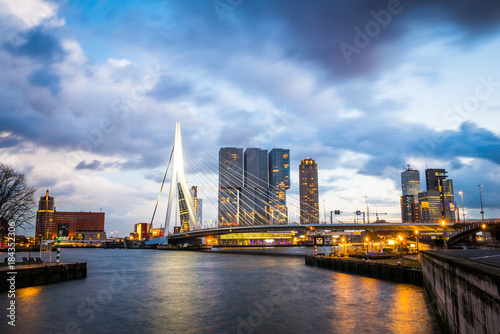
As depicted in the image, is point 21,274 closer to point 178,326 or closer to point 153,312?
point 153,312

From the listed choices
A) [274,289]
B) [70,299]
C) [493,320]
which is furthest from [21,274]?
[493,320]

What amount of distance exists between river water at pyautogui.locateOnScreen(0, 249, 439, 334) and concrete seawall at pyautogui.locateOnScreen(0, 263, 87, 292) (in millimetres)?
843

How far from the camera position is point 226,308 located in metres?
26.1

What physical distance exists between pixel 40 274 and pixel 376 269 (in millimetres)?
33641

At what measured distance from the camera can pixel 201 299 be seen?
99.2 feet

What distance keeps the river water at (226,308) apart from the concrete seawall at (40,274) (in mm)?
843

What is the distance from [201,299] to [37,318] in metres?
12.0

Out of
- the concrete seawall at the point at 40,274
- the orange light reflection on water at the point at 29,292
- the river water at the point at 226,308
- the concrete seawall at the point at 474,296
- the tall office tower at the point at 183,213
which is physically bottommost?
the river water at the point at 226,308

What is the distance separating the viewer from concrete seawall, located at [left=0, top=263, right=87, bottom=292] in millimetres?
29797

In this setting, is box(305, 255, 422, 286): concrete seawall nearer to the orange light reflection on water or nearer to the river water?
the river water

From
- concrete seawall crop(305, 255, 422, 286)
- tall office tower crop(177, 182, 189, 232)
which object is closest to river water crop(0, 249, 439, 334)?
concrete seawall crop(305, 255, 422, 286)

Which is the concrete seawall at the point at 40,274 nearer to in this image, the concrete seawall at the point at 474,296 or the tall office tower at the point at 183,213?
the concrete seawall at the point at 474,296

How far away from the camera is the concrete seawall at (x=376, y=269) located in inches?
1320

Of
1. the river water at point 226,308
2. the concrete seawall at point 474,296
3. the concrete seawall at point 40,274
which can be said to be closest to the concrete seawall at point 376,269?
the river water at point 226,308
